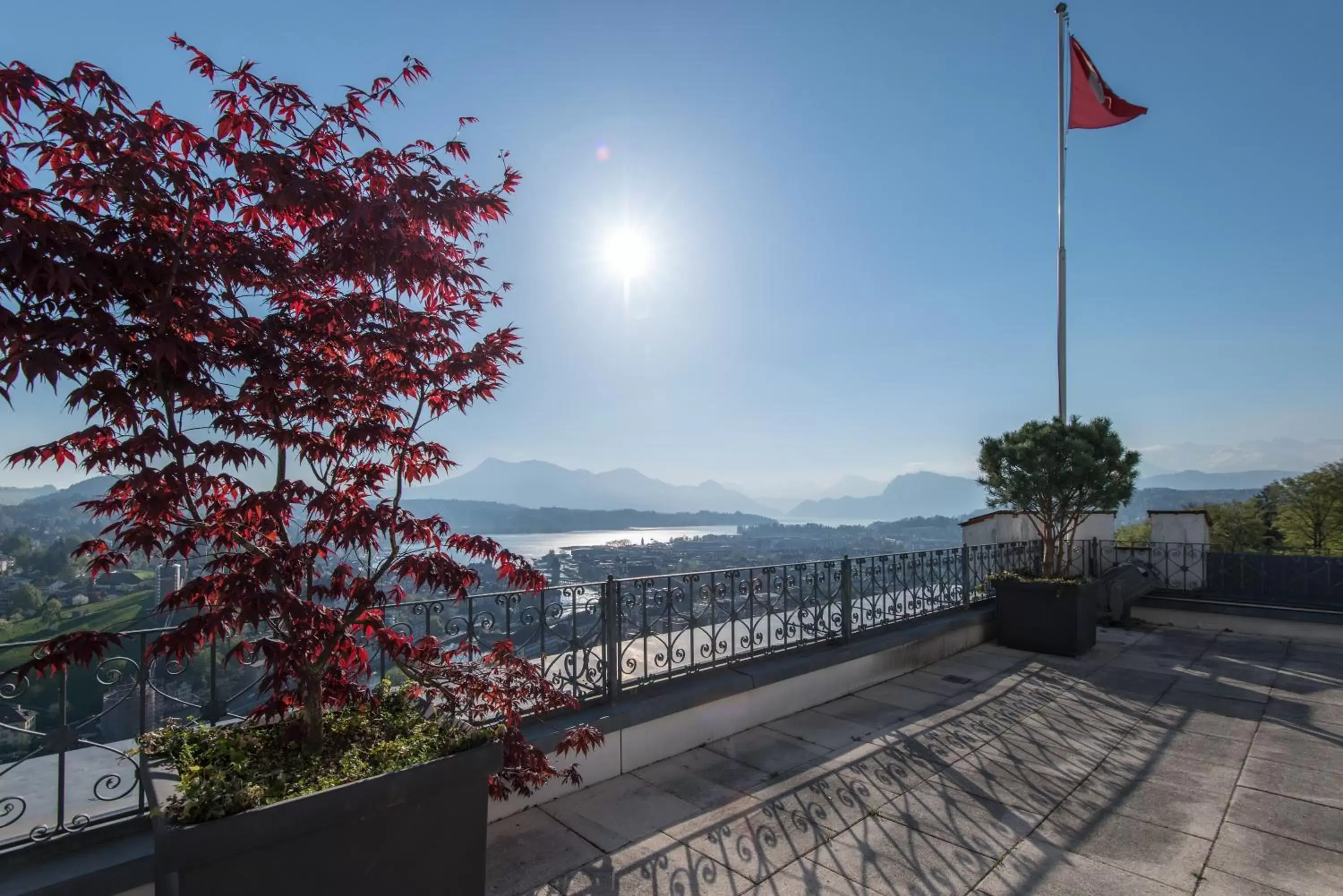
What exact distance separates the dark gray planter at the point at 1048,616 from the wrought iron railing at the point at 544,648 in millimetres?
535

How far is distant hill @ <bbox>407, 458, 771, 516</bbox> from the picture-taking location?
3191 centimetres

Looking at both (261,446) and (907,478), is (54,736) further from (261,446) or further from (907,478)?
(907,478)

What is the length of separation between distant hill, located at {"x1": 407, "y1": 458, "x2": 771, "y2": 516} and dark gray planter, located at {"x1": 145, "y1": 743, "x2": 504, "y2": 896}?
19.7 metres

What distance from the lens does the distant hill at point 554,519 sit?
716 cm

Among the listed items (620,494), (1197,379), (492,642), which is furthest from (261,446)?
(620,494)

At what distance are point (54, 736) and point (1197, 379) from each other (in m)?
20.3

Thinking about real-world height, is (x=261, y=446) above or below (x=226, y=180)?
below

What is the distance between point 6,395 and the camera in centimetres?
167

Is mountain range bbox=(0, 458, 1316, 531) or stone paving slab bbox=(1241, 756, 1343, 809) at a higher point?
mountain range bbox=(0, 458, 1316, 531)

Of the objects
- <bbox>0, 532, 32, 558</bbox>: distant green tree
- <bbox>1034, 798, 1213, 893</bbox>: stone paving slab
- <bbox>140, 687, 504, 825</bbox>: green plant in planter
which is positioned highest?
<bbox>0, 532, 32, 558</bbox>: distant green tree

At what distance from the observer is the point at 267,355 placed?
7.68 ft

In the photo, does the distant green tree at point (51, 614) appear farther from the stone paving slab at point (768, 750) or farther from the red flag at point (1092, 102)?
the red flag at point (1092, 102)

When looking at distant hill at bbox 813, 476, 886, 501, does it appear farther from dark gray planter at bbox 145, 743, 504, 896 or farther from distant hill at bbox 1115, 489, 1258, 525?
dark gray planter at bbox 145, 743, 504, 896

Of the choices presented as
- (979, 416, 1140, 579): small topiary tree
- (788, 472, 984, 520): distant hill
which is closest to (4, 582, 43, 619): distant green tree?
(979, 416, 1140, 579): small topiary tree
